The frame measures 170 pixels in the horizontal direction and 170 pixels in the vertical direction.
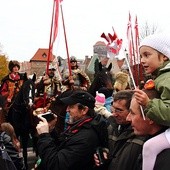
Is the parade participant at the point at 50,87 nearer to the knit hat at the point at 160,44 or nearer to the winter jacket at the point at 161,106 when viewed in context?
the knit hat at the point at 160,44

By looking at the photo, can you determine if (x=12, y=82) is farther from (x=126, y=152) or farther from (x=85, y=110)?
(x=126, y=152)

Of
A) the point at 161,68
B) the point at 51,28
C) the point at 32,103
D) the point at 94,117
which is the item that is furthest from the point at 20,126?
the point at 161,68

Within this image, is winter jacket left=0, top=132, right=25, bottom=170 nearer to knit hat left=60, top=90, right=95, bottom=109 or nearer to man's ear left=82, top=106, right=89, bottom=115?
knit hat left=60, top=90, right=95, bottom=109

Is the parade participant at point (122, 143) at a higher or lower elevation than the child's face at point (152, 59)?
lower

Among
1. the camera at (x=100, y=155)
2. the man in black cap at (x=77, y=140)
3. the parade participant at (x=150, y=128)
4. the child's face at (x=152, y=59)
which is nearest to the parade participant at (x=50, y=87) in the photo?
the man in black cap at (x=77, y=140)

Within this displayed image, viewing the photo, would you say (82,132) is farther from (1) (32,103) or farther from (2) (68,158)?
(1) (32,103)

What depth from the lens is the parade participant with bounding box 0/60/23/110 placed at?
9.37 meters

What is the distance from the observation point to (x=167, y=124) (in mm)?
2242

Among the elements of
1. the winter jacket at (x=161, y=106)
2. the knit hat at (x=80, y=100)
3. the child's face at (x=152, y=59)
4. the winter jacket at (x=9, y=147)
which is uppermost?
the child's face at (x=152, y=59)

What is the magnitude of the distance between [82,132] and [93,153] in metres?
0.22

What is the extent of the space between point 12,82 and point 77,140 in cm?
643

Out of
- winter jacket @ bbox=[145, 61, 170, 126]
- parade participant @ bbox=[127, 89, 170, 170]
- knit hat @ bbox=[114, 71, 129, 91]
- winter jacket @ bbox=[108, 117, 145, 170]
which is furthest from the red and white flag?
knit hat @ bbox=[114, 71, 129, 91]

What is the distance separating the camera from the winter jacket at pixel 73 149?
3.29 m

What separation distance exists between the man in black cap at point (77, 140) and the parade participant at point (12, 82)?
5.92 metres
